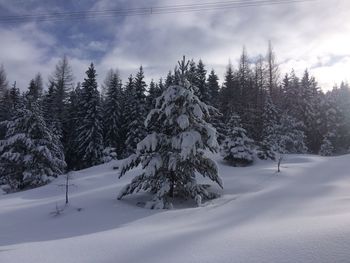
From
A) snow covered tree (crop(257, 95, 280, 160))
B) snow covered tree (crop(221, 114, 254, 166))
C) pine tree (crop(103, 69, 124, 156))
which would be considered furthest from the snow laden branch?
pine tree (crop(103, 69, 124, 156))

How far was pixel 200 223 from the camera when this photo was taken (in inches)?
312

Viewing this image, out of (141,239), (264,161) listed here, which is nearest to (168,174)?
(141,239)

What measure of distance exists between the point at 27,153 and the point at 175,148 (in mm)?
14047

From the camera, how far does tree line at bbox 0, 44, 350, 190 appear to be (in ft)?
70.9

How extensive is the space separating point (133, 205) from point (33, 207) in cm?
341

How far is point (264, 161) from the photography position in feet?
69.9

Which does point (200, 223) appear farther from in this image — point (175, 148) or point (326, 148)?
point (326, 148)

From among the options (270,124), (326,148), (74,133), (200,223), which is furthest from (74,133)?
(200,223)

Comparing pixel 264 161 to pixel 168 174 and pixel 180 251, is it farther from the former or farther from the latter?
pixel 180 251

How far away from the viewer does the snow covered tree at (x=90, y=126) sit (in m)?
34.3

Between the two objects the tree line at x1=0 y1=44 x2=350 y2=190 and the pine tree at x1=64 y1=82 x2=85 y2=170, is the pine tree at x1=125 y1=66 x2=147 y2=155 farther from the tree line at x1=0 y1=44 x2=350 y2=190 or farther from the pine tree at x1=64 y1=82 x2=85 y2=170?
the pine tree at x1=64 y1=82 x2=85 y2=170

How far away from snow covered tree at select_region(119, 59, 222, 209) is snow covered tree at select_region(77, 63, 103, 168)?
73.0ft

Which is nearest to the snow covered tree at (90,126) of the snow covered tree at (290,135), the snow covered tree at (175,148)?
the snow covered tree at (290,135)

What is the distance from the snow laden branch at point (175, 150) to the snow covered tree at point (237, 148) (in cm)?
804
